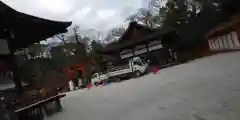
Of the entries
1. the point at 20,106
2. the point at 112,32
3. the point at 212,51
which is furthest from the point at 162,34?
the point at 112,32

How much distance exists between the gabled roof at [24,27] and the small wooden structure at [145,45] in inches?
826

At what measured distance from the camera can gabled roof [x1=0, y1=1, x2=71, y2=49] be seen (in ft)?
18.0

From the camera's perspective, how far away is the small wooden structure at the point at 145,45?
92.1 feet

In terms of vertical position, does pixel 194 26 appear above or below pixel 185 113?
above

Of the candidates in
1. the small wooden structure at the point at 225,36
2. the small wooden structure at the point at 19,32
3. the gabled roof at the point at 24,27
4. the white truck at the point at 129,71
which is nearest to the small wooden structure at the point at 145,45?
the white truck at the point at 129,71

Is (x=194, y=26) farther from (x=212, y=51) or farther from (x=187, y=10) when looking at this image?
(x=187, y=10)

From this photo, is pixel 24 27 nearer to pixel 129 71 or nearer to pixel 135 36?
pixel 129 71

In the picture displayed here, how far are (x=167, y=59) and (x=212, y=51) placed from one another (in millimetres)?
6930

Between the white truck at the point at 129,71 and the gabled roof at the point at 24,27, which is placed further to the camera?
the white truck at the point at 129,71

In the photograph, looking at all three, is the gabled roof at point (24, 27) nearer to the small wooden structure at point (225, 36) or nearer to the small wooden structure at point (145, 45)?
the small wooden structure at point (225, 36)

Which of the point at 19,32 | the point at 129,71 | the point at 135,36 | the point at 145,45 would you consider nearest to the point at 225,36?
the point at 129,71

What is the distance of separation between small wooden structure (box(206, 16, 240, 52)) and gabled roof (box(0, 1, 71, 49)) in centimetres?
907

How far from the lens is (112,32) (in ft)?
170

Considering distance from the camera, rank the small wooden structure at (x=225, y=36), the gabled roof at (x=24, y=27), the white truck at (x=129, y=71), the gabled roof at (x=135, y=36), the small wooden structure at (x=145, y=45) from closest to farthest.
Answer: the gabled roof at (x=24, y=27), the small wooden structure at (x=225, y=36), the white truck at (x=129, y=71), the small wooden structure at (x=145, y=45), the gabled roof at (x=135, y=36)
